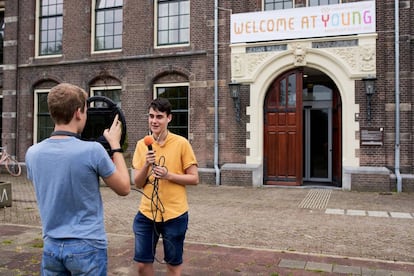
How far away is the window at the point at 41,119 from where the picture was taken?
15656 mm

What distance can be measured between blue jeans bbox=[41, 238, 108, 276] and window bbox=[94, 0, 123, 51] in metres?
13.4

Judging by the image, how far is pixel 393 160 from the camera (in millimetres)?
11039

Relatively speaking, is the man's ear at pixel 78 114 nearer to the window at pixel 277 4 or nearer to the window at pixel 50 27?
the window at pixel 277 4

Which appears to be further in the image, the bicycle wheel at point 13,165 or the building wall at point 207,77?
the bicycle wheel at point 13,165

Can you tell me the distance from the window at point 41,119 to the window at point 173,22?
555 cm

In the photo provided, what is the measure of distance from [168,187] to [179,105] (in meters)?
10.8

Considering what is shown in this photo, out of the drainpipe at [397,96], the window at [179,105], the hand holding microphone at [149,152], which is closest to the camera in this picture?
the hand holding microphone at [149,152]

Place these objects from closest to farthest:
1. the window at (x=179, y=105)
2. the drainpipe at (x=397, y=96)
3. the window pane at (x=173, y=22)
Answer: the drainpipe at (x=397, y=96) → the window at (x=179, y=105) → the window pane at (x=173, y=22)

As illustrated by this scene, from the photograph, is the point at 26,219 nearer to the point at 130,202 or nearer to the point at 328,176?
the point at 130,202

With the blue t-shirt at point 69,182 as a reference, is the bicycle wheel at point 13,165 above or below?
below

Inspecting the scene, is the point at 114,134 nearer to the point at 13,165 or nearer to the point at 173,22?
the point at 173,22

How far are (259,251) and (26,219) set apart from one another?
449 centimetres

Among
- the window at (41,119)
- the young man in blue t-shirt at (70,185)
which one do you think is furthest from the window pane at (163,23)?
the young man in blue t-shirt at (70,185)

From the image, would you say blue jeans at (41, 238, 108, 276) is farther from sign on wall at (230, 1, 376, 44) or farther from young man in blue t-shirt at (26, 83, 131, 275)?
sign on wall at (230, 1, 376, 44)
